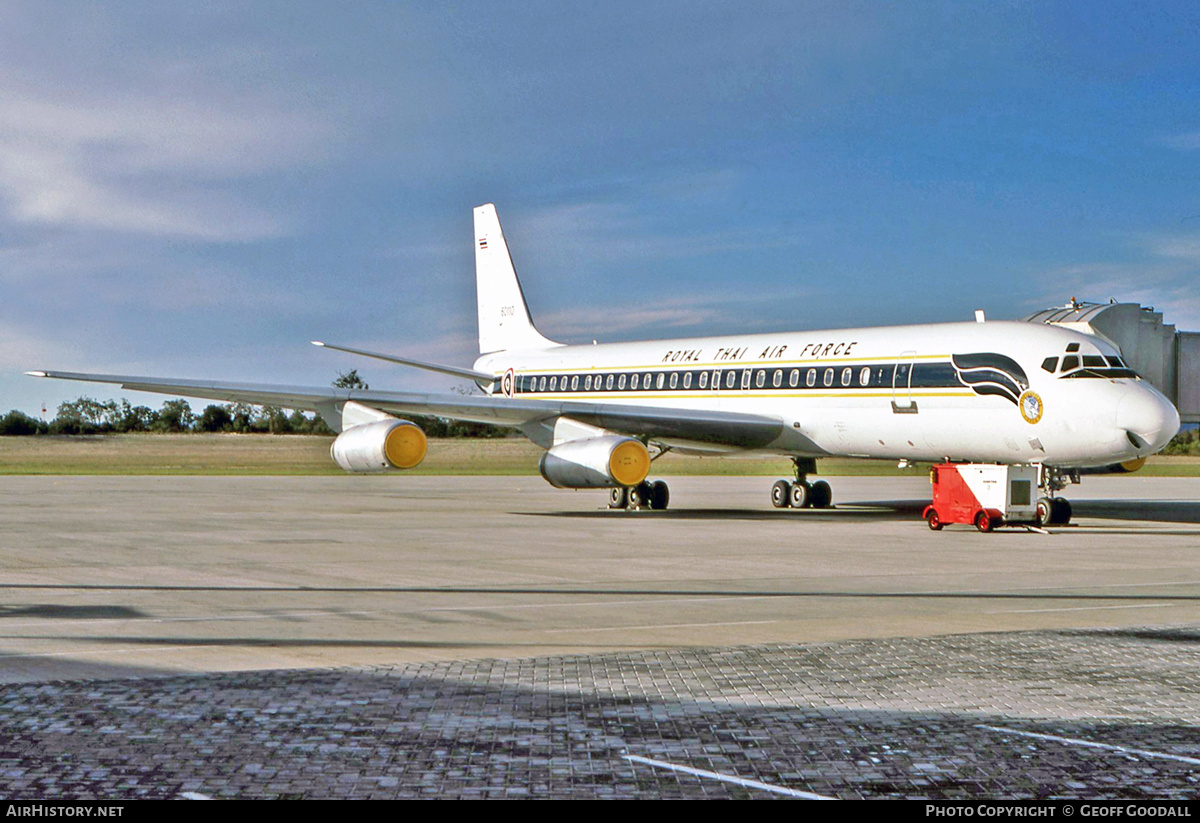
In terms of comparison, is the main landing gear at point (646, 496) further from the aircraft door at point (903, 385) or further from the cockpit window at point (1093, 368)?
the cockpit window at point (1093, 368)

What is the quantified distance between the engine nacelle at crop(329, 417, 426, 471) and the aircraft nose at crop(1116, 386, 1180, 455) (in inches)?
521

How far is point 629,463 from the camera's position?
81.6 feet

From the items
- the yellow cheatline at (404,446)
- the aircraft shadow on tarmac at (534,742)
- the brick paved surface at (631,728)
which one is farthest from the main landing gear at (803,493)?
the aircraft shadow on tarmac at (534,742)

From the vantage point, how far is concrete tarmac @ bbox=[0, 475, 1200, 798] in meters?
6.16

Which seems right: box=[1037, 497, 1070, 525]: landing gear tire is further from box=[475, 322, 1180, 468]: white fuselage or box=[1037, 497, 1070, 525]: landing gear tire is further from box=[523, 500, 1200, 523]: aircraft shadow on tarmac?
box=[523, 500, 1200, 523]: aircraft shadow on tarmac

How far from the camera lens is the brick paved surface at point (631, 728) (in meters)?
5.91

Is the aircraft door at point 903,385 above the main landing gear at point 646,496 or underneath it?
above

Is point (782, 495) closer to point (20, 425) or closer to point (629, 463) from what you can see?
point (629, 463)

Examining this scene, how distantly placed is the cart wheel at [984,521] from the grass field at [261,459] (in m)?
30.8

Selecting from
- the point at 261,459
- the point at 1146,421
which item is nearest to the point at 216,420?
the point at 261,459

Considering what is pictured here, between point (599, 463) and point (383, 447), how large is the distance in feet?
14.5

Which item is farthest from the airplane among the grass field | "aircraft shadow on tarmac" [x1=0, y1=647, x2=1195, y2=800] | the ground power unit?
the grass field

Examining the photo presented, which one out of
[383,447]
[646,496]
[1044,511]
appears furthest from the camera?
[646,496]

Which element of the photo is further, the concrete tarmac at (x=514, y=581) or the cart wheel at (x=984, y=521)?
the cart wheel at (x=984, y=521)
